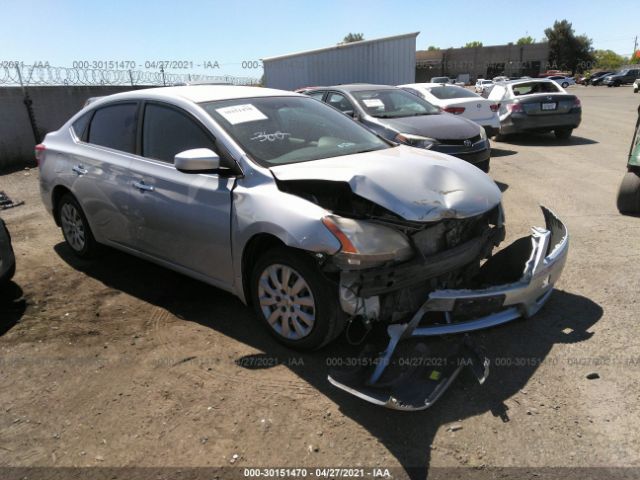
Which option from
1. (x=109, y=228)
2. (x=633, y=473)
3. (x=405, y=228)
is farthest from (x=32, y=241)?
(x=633, y=473)

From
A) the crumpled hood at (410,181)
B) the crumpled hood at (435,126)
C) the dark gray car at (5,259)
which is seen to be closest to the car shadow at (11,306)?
the dark gray car at (5,259)

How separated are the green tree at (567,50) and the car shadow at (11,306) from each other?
8663 centimetres

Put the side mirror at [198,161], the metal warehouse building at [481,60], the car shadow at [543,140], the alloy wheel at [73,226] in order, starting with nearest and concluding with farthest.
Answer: the side mirror at [198,161]
the alloy wheel at [73,226]
the car shadow at [543,140]
the metal warehouse building at [481,60]

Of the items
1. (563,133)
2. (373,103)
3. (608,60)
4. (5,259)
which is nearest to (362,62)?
(563,133)

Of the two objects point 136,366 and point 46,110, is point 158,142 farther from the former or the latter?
point 46,110

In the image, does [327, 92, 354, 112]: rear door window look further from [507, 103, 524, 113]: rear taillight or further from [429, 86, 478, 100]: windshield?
[507, 103, 524, 113]: rear taillight

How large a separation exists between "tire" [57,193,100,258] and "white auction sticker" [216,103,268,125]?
2095mm

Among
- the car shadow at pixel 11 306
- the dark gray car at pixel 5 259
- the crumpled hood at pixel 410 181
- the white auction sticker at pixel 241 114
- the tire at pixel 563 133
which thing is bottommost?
the tire at pixel 563 133

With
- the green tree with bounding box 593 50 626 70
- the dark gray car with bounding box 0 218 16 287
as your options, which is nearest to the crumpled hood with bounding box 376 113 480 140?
the dark gray car with bounding box 0 218 16 287

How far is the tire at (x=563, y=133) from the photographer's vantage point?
12.5 m

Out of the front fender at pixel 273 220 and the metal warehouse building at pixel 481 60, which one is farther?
the metal warehouse building at pixel 481 60

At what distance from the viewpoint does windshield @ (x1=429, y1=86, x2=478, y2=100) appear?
1135 cm

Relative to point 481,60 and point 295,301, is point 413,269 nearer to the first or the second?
point 295,301

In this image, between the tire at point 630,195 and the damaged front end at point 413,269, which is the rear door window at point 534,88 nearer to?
the tire at point 630,195
